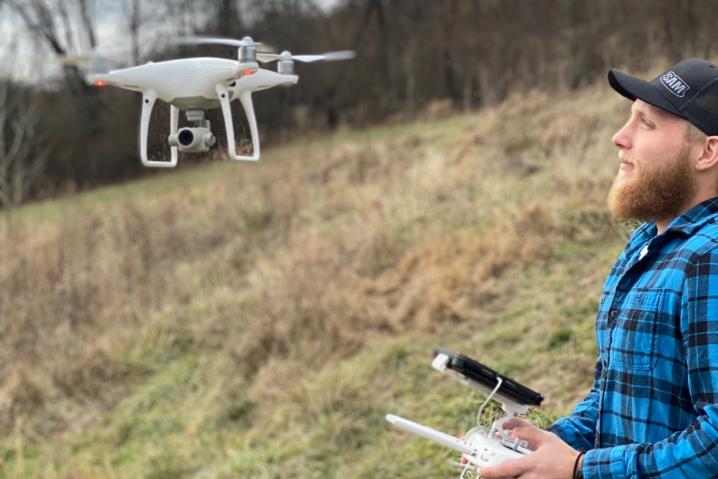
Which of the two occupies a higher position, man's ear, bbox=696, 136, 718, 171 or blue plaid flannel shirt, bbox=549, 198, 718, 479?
man's ear, bbox=696, 136, 718, 171

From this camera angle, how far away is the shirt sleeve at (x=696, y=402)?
1.58 m

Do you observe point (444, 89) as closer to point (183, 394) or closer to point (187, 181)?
point (187, 181)

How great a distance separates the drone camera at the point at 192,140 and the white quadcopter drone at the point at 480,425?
0.77 meters

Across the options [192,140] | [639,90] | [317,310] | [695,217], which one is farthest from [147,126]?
[317,310]

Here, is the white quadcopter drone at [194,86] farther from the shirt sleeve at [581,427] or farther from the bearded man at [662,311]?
the shirt sleeve at [581,427]

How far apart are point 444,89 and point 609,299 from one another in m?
19.5

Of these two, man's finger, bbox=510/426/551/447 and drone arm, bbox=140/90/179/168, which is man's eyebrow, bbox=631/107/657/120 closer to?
man's finger, bbox=510/426/551/447

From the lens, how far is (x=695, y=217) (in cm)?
176

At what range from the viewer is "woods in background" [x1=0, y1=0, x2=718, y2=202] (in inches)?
488

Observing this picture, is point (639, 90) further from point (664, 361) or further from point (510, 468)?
point (510, 468)

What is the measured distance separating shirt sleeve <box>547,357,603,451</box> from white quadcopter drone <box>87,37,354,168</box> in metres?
1.08

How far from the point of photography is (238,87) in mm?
1889

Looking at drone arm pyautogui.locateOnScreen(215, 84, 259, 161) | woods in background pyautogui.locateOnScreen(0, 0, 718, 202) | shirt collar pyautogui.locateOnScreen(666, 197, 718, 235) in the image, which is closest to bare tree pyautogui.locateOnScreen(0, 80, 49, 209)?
woods in background pyautogui.locateOnScreen(0, 0, 718, 202)

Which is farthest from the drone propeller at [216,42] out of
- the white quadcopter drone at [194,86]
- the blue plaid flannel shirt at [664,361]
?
the blue plaid flannel shirt at [664,361]
